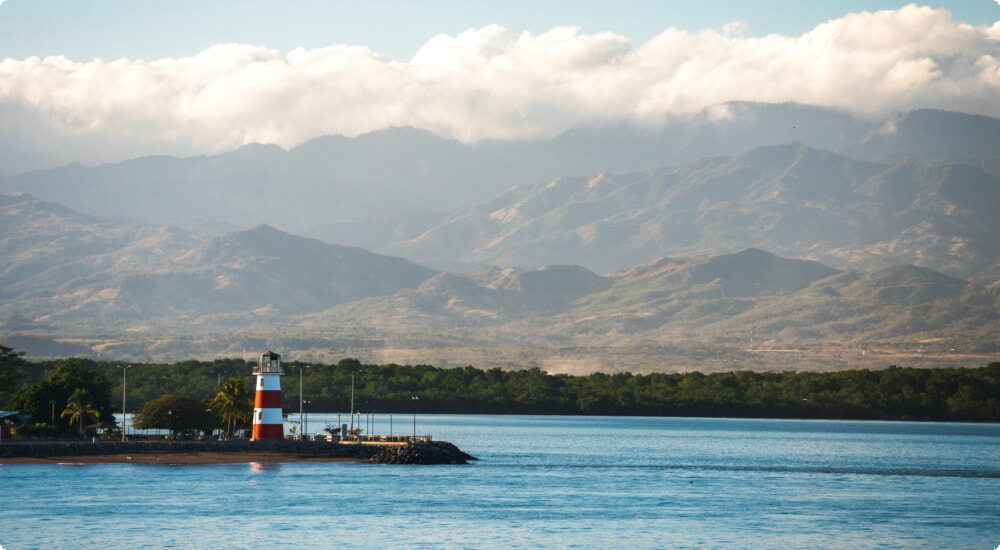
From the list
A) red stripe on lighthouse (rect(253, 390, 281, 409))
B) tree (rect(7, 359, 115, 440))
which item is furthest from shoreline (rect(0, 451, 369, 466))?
tree (rect(7, 359, 115, 440))

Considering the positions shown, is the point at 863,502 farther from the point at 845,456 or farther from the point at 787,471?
the point at 845,456

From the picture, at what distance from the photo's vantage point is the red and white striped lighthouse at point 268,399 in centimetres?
13125

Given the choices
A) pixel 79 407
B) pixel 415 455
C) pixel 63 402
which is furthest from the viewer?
pixel 415 455

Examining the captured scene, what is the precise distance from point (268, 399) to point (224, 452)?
9.48 m

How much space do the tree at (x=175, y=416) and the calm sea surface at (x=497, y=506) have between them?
20.1 ft

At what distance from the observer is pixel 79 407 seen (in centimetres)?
14288

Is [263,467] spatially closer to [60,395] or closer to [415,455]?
[415,455]

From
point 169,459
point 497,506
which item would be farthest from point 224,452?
point 497,506

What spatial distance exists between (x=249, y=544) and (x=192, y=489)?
3227cm

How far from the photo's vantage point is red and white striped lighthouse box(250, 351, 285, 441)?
131250 mm

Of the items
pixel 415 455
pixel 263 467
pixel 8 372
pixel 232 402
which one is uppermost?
pixel 8 372

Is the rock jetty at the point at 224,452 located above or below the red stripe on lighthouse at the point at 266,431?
below

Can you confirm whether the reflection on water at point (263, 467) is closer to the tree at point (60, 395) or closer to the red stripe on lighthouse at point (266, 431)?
the red stripe on lighthouse at point (266, 431)

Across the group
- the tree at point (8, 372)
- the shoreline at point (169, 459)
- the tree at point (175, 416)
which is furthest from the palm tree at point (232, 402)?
the tree at point (8, 372)
